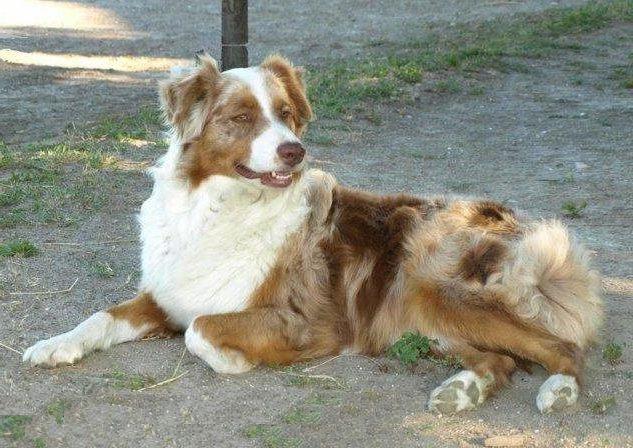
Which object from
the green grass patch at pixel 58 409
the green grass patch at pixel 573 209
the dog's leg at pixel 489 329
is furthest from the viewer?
the green grass patch at pixel 573 209

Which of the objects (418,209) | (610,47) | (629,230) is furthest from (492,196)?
(610,47)

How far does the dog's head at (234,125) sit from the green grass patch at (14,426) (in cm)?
158

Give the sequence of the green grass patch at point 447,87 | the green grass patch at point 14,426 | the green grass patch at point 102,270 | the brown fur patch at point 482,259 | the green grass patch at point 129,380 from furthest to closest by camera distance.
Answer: the green grass patch at point 447,87
the green grass patch at point 102,270
the brown fur patch at point 482,259
the green grass patch at point 129,380
the green grass patch at point 14,426

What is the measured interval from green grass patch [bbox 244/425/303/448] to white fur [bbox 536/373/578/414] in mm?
1205

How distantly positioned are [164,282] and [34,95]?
7197 mm

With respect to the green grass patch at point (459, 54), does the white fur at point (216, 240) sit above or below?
above

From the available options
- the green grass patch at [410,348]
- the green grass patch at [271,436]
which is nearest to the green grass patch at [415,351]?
the green grass patch at [410,348]

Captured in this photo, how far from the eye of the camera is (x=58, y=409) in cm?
437

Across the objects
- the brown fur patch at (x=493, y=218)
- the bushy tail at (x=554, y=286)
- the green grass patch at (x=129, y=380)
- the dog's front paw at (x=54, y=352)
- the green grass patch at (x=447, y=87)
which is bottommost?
the green grass patch at (x=447, y=87)

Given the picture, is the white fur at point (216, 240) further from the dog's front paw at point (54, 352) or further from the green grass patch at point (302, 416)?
the green grass patch at point (302, 416)

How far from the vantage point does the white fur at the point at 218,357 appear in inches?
192

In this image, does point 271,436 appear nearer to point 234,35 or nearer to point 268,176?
point 268,176

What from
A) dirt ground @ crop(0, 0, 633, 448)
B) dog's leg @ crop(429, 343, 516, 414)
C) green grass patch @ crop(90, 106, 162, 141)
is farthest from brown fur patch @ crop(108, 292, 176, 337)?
green grass patch @ crop(90, 106, 162, 141)

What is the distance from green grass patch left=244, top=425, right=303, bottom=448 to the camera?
13.7 feet
